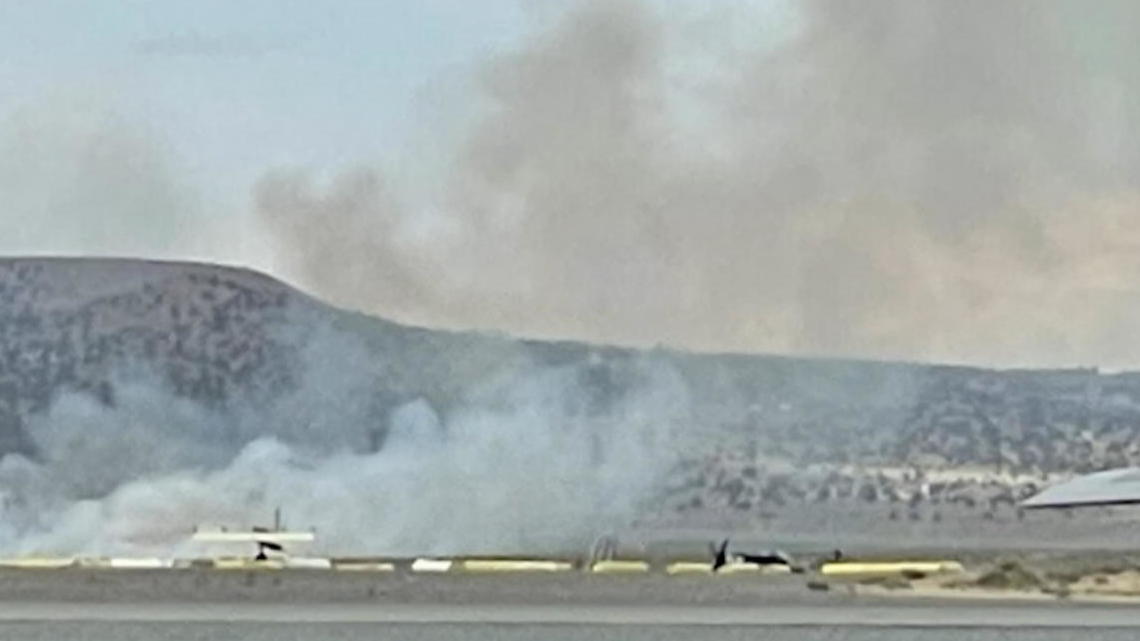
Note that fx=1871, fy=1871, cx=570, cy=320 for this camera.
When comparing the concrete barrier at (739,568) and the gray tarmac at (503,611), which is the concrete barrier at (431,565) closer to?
the gray tarmac at (503,611)

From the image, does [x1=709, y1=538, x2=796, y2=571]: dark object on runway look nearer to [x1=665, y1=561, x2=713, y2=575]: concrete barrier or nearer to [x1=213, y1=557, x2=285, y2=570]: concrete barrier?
[x1=665, y1=561, x2=713, y2=575]: concrete barrier

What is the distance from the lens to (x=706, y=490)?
130cm

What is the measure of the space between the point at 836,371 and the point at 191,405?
451 millimetres

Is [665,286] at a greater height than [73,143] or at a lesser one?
lesser

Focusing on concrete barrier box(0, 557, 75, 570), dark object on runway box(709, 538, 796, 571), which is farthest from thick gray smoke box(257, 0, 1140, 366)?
concrete barrier box(0, 557, 75, 570)

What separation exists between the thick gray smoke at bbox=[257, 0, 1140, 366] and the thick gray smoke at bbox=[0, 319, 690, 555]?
56mm

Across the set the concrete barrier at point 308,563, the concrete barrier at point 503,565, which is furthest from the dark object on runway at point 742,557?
the concrete barrier at point 308,563

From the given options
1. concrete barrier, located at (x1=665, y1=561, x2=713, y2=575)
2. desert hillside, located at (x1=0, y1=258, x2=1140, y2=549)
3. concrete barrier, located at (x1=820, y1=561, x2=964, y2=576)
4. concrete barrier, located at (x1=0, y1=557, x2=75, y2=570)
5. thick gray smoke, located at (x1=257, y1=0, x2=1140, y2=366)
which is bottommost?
concrete barrier, located at (x1=820, y1=561, x2=964, y2=576)

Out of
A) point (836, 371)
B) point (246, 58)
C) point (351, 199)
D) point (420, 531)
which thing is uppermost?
point (246, 58)

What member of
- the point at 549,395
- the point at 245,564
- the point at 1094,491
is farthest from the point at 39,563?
the point at 1094,491

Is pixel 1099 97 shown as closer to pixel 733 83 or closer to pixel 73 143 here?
pixel 733 83

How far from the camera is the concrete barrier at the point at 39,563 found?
1272 millimetres

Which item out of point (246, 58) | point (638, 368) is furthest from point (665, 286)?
point (246, 58)

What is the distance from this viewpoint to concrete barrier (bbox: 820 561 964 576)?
1.30 meters
